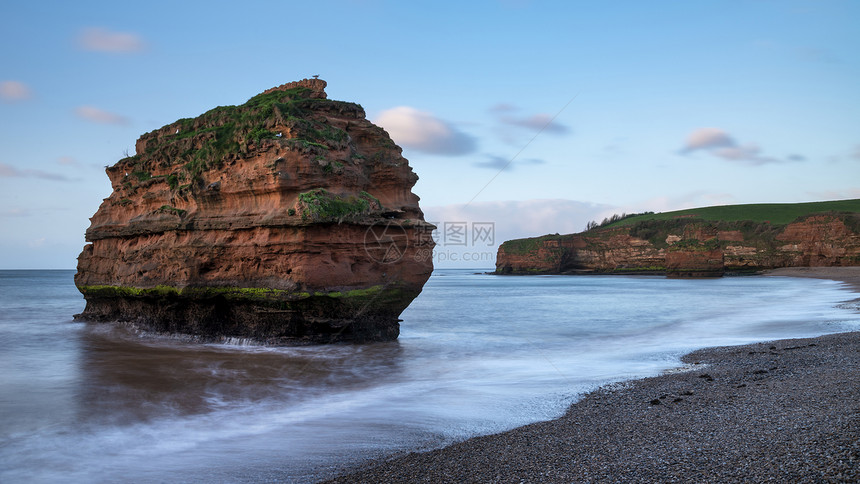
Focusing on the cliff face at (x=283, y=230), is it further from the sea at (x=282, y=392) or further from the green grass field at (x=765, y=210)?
the green grass field at (x=765, y=210)

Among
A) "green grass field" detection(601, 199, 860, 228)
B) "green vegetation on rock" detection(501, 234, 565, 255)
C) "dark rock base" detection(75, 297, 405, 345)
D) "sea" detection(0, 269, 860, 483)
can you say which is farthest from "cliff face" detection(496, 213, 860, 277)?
"dark rock base" detection(75, 297, 405, 345)

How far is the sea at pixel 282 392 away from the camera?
5.84m

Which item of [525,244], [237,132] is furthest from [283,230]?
[525,244]

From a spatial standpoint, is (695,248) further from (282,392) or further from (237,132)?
(282,392)

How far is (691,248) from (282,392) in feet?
Answer: 219

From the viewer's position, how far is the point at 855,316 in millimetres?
16781

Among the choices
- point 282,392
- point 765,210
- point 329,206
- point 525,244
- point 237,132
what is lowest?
point 282,392

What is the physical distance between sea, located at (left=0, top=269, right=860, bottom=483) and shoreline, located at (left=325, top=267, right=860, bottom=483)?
754 millimetres

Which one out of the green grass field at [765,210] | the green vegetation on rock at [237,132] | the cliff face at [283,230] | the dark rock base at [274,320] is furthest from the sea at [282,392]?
the green grass field at [765,210]

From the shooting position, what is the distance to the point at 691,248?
65562 millimetres

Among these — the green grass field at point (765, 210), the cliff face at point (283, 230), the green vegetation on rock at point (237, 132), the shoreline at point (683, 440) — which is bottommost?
the shoreline at point (683, 440)

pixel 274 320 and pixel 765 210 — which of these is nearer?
pixel 274 320

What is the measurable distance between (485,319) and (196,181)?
12880 mm

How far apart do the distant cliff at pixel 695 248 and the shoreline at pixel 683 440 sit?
62.9 meters
